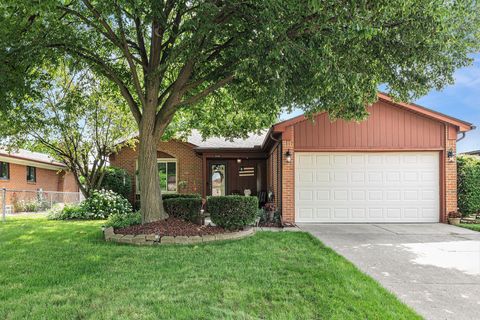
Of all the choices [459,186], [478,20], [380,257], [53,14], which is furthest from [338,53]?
[459,186]

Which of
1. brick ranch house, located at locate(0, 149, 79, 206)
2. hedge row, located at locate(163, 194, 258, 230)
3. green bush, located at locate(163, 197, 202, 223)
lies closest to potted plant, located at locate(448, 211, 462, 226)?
hedge row, located at locate(163, 194, 258, 230)

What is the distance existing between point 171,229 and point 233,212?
1.59 m

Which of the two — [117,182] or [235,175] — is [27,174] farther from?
[235,175]

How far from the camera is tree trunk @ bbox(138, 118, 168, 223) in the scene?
8430mm

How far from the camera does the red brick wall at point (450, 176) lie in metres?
10.9

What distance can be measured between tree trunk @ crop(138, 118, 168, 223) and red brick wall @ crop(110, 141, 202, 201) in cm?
771

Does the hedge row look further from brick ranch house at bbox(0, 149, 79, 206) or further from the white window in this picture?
brick ranch house at bbox(0, 149, 79, 206)

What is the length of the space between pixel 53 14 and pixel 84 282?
5331mm

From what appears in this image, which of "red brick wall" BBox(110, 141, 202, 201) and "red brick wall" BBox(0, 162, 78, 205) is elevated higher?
"red brick wall" BBox(110, 141, 202, 201)

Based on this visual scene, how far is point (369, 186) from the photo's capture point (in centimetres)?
1113

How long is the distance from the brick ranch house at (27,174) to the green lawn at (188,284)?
11.6 meters

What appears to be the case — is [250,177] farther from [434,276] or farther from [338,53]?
[434,276]

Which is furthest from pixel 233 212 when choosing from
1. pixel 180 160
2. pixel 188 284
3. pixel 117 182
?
pixel 117 182

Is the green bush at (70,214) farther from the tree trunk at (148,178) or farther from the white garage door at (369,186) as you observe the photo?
the white garage door at (369,186)
